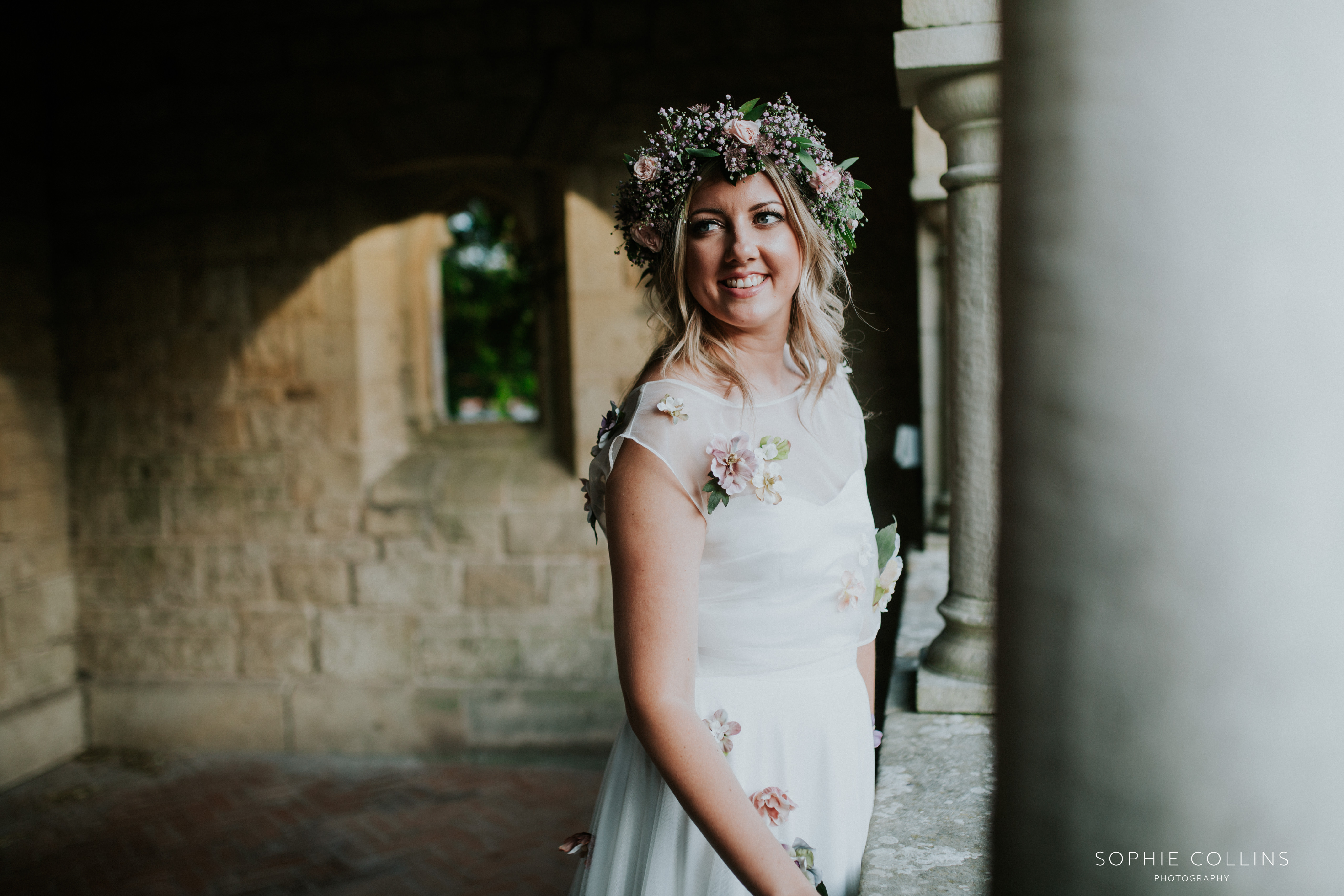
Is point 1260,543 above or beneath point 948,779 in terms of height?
above

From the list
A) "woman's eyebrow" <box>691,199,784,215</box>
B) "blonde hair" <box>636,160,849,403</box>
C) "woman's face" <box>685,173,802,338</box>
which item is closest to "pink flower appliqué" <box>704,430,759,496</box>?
"blonde hair" <box>636,160,849,403</box>

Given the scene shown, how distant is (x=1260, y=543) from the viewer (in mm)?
323

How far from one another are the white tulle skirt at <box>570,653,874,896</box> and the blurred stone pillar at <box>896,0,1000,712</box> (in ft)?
1.72

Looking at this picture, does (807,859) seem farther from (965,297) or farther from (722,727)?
(965,297)

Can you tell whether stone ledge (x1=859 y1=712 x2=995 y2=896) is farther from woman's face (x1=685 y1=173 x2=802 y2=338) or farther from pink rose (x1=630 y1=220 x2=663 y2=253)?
pink rose (x1=630 y1=220 x2=663 y2=253)

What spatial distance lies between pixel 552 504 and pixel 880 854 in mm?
3044

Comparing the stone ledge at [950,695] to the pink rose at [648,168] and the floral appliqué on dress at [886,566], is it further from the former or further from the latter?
the pink rose at [648,168]

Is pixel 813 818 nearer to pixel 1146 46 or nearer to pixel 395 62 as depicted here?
pixel 1146 46

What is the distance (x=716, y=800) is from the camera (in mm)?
989

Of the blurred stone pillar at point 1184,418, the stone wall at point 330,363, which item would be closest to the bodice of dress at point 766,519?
the blurred stone pillar at point 1184,418

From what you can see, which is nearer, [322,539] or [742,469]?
[742,469]

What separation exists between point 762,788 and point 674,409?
0.51 meters

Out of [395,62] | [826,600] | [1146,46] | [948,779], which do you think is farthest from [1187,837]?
[395,62]

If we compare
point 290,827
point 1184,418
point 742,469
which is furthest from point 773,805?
point 290,827
